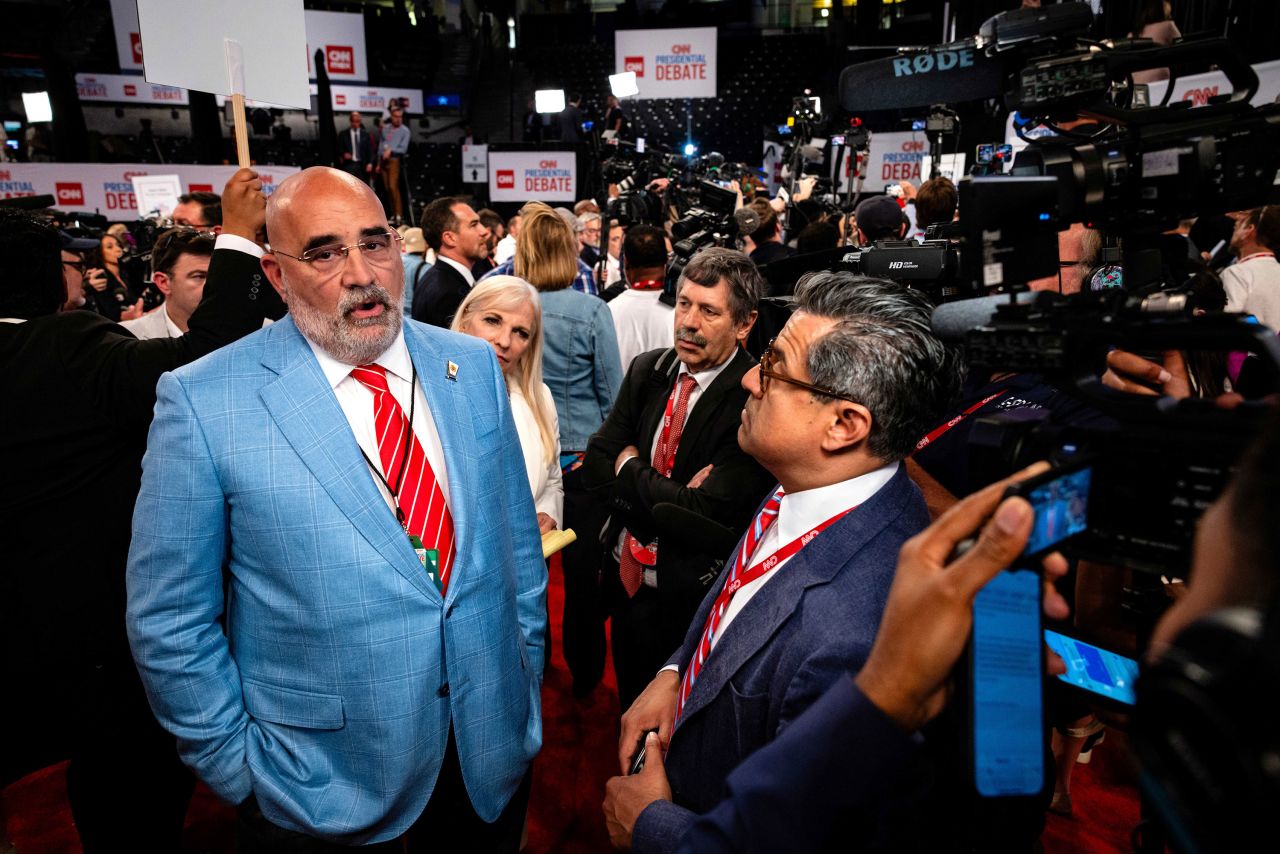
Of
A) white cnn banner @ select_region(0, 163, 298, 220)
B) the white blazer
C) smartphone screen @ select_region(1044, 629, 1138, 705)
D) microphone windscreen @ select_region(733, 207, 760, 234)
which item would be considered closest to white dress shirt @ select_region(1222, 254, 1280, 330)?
microphone windscreen @ select_region(733, 207, 760, 234)

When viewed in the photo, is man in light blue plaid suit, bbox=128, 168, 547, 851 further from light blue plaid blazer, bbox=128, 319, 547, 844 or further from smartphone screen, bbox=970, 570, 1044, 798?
smartphone screen, bbox=970, 570, 1044, 798

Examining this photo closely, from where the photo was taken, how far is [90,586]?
187cm

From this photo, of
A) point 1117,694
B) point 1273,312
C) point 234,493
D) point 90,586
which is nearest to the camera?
point 1117,694

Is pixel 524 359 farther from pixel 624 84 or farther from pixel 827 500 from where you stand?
pixel 624 84

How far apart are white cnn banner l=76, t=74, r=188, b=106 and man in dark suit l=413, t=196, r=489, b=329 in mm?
13598

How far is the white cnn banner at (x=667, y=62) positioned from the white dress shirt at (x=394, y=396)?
32.7 feet

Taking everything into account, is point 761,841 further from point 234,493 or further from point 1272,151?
point 1272,151

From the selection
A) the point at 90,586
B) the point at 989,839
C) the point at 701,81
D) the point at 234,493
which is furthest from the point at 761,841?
the point at 701,81

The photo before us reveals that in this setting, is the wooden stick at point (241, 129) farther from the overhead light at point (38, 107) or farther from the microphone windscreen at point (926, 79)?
the overhead light at point (38, 107)

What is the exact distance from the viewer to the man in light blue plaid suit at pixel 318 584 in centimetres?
141

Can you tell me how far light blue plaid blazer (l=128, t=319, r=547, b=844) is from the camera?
1.41 m

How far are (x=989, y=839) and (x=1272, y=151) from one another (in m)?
1.06

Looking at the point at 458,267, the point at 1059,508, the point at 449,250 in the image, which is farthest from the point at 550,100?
the point at 1059,508

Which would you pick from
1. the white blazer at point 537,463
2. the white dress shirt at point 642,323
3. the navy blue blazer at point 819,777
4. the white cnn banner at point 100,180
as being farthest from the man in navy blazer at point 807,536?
the white cnn banner at point 100,180
